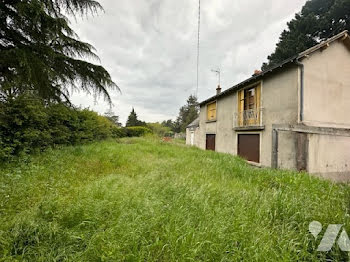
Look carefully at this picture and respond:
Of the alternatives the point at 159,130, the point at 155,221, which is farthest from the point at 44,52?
the point at 159,130

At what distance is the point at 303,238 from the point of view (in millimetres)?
1754

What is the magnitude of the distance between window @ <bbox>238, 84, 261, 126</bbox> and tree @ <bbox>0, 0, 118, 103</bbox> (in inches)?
282

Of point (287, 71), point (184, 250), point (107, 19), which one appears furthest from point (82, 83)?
point (287, 71)

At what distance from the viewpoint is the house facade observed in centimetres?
593

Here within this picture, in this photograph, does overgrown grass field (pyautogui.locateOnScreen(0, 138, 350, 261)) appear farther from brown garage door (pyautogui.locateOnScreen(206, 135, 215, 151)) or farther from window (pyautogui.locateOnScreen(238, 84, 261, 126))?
brown garage door (pyautogui.locateOnScreen(206, 135, 215, 151))

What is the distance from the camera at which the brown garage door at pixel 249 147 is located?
25.9 feet

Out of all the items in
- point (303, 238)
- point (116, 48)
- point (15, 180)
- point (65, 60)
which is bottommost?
point (303, 238)

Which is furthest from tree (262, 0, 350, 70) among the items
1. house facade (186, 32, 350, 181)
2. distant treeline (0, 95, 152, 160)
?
distant treeline (0, 95, 152, 160)

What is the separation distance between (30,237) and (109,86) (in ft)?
14.1

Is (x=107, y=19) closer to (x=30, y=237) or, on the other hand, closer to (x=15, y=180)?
(x=15, y=180)

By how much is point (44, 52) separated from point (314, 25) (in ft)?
78.0

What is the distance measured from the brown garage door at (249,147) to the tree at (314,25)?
594 inches

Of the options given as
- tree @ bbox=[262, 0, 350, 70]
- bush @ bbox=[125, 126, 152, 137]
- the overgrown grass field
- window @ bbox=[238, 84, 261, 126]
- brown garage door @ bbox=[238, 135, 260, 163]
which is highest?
tree @ bbox=[262, 0, 350, 70]

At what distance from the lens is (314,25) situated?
15.9m
